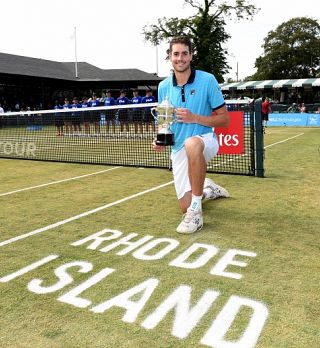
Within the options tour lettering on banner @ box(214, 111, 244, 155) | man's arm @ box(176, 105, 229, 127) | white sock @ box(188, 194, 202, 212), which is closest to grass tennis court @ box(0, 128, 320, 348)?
white sock @ box(188, 194, 202, 212)

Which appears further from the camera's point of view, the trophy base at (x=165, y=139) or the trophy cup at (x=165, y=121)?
the trophy base at (x=165, y=139)

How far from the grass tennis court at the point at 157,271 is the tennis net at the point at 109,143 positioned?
283cm

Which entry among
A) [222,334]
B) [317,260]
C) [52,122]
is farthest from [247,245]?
[52,122]

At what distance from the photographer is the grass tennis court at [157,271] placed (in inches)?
103

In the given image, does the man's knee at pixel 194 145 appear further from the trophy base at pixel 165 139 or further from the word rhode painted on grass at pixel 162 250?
the word rhode painted on grass at pixel 162 250

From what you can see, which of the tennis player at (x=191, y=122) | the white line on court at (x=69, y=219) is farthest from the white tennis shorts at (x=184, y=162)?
the white line on court at (x=69, y=219)

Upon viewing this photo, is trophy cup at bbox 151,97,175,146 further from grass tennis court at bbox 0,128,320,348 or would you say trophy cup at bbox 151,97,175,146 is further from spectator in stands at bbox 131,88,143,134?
spectator in stands at bbox 131,88,143,134

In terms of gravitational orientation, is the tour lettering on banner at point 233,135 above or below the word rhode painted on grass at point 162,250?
above

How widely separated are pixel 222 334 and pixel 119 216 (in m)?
3.06

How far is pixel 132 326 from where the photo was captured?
8.77ft

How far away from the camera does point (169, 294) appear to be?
3.10 meters

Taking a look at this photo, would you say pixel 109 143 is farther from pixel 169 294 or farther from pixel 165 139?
pixel 169 294

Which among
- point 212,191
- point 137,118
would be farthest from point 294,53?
point 212,191

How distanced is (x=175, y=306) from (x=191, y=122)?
7.16 ft
